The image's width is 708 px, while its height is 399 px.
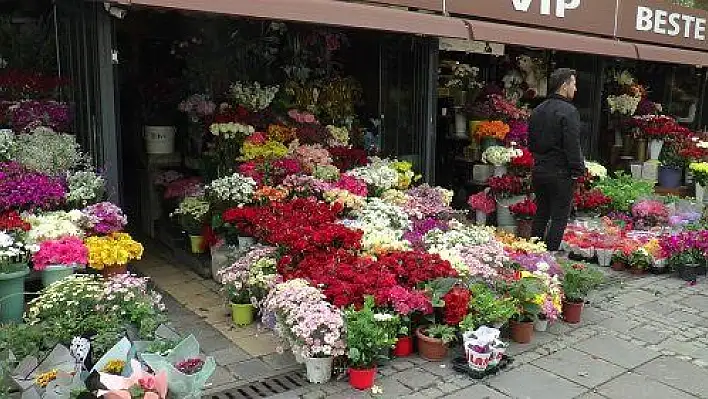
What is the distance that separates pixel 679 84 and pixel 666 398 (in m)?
12.7

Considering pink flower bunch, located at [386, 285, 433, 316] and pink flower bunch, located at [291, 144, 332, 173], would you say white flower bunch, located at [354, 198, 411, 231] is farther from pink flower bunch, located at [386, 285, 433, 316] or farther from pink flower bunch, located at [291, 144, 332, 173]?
pink flower bunch, located at [386, 285, 433, 316]

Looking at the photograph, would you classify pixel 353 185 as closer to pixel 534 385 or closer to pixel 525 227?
pixel 525 227

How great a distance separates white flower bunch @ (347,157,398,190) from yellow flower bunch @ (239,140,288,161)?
890mm

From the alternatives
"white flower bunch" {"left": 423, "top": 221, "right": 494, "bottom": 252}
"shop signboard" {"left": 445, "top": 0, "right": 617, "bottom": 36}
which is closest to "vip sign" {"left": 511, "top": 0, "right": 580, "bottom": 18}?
"shop signboard" {"left": 445, "top": 0, "right": 617, "bottom": 36}

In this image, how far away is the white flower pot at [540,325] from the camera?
5512 mm

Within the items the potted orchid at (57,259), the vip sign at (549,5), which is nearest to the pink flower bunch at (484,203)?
the vip sign at (549,5)

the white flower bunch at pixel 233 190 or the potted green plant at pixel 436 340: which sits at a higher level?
the white flower bunch at pixel 233 190

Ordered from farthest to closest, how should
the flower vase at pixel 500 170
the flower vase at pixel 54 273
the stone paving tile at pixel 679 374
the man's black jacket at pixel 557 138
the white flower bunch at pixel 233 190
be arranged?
the flower vase at pixel 500 170 < the man's black jacket at pixel 557 138 < the white flower bunch at pixel 233 190 < the flower vase at pixel 54 273 < the stone paving tile at pixel 679 374

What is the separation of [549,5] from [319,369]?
7182 millimetres

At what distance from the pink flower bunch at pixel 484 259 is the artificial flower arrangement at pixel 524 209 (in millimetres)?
2155

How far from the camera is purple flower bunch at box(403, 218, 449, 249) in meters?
6.30

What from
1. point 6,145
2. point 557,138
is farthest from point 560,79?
point 6,145

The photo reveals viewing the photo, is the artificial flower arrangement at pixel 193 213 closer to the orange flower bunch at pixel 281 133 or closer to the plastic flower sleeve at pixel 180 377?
the orange flower bunch at pixel 281 133

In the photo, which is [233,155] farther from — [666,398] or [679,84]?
[679,84]
